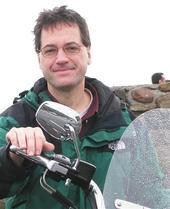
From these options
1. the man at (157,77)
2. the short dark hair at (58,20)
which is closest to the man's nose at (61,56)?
the short dark hair at (58,20)

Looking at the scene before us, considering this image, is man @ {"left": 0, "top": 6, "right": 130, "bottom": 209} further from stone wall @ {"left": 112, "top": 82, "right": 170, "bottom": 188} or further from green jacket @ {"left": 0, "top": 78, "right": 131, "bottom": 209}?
stone wall @ {"left": 112, "top": 82, "right": 170, "bottom": 188}

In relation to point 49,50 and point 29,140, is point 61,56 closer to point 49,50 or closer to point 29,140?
point 49,50

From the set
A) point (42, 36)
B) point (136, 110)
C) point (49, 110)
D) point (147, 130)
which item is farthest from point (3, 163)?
point (136, 110)

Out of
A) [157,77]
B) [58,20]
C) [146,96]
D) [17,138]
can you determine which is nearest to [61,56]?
[58,20]

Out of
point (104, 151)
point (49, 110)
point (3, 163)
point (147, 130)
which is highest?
point (49, 110)

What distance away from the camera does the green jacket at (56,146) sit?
6.08ft

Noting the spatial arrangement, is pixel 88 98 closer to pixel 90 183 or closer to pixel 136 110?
pixel 90 183

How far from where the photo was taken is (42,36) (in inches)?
82.8

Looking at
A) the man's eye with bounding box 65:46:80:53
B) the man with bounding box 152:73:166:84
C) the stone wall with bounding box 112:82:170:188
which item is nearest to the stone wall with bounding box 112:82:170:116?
the stone wall with bounding box 112:82:170:188

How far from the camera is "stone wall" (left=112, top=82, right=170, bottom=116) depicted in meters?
5.22

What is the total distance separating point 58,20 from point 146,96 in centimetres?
326

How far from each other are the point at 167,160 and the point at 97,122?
2.08 ft

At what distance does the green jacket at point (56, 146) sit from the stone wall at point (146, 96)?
120 inches

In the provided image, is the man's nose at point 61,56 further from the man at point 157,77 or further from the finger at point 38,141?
the man at point 157,77
